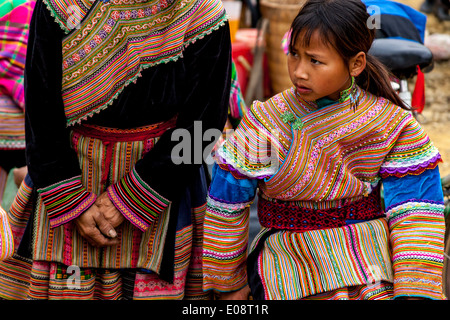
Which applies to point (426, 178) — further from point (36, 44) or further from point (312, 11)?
point (36, 44)

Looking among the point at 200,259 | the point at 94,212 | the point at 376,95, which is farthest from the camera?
the point at 200,259

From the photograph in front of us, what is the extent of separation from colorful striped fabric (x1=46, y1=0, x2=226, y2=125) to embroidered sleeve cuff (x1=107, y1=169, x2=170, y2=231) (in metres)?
0.28

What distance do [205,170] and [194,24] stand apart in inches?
26.2

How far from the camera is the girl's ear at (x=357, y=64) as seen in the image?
1.99m

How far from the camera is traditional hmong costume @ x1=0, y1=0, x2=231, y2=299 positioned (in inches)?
85.6

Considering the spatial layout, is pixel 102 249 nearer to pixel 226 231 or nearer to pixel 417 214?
pixel 226 231

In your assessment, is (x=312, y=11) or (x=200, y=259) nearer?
(x=312, y=11)

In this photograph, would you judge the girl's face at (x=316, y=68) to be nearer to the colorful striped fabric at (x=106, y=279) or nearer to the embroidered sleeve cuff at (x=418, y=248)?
the embroidered sleeve cuff at (x=418, y=248)

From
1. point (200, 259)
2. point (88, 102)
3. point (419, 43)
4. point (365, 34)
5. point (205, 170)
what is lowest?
point (200, 259)

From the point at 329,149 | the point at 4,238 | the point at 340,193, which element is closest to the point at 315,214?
the point at 340,193

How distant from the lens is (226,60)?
2.33 m

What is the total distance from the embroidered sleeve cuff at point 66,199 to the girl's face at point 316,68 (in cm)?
87

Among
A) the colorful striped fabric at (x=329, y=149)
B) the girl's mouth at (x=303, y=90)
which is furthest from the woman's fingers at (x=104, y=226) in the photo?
the girl's mouth at (x=303, y=90)

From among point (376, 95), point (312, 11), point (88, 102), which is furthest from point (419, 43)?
point (88, 102)
